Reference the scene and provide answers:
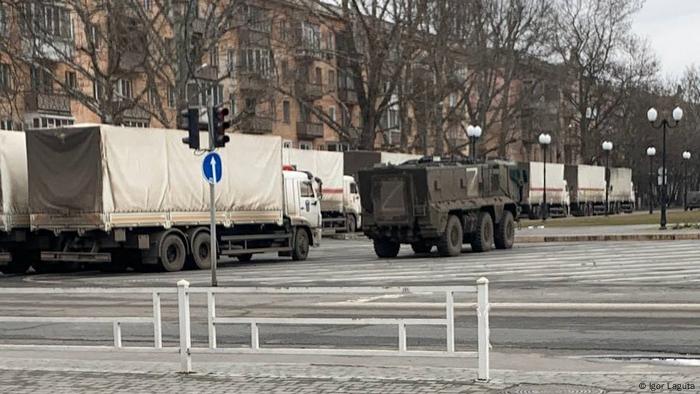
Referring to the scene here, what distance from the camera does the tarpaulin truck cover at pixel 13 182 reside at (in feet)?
78.0

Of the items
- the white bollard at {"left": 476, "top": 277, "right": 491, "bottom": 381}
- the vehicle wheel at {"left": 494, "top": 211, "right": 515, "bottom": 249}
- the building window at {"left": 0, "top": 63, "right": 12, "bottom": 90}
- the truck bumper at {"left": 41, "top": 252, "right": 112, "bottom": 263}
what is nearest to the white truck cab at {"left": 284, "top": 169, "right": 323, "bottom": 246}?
the vehicle wheel at {"left": 494, "top": 211, "right": 515, "bottom": 249}

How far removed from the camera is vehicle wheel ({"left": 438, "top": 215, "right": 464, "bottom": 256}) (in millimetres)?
26719

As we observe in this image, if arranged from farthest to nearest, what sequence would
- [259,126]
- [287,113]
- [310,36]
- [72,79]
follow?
[287,113]
[259,126]
[72,79]
[310,36]

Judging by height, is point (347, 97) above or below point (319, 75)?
below

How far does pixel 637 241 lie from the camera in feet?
102

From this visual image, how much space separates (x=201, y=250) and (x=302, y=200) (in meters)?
5.06

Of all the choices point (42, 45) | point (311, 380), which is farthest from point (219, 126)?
point (42, 45)

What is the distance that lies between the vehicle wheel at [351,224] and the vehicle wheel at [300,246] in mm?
15487

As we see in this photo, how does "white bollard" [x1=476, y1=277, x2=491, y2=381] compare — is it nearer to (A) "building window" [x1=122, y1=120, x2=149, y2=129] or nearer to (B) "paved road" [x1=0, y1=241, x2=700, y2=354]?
(B) "paved road" [x1=0, y1=241, x2=700, y2=354]

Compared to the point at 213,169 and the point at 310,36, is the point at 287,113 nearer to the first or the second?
the point at 310,36

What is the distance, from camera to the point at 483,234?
28734mm

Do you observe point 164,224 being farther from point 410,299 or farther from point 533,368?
point 533,368

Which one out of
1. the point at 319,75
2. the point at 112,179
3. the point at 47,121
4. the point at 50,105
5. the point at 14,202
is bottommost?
the point at 14,202

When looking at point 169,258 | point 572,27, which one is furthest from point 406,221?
point 572,27
